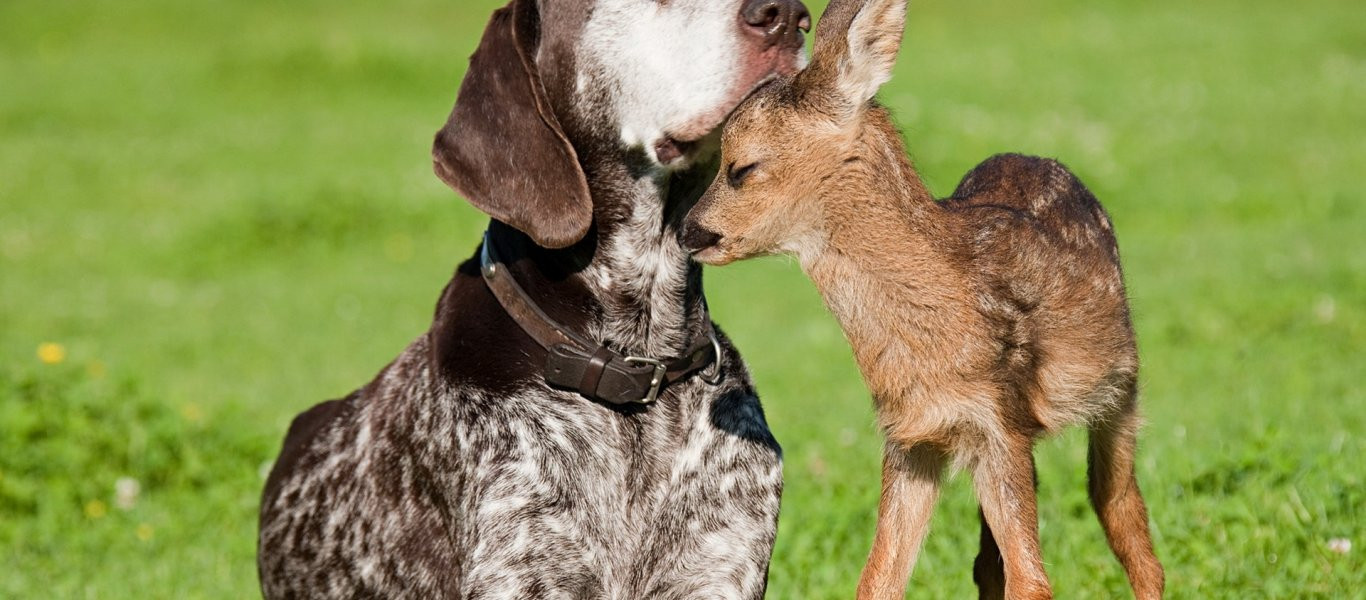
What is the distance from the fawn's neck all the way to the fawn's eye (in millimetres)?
257

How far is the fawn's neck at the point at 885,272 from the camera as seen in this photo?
15.4 ft

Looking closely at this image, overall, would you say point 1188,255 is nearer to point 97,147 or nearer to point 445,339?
point 445,339

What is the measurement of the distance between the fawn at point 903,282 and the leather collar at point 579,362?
0.80 meters

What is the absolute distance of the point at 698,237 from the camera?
4.80 meters

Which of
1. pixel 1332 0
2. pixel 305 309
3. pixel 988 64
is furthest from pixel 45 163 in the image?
pixel 1332 0

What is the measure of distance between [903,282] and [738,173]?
61 centimetres

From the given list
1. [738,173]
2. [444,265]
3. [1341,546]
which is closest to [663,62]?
[738,173]

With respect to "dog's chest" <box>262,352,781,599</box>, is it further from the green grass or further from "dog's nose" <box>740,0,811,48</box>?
"dog's nose" <box>740,0,811,48</box>

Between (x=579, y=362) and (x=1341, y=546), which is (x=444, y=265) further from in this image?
(x=1341, y=546)

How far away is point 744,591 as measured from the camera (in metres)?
5.42

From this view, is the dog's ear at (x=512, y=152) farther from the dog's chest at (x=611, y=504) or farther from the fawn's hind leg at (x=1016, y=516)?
the fawn's hind leg at (x=1016, y=516)

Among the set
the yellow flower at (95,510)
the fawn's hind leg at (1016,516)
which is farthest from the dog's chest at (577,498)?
the yellow flower at (95,510)

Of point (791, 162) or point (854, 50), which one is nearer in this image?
point (854, 50)

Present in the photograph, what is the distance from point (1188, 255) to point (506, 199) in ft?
38.8
